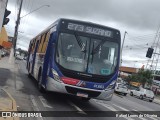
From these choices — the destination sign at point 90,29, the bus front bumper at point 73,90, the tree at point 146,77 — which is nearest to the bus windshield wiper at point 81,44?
the destination sign at point 90,29

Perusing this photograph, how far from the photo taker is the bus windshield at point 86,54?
1395 centimetres

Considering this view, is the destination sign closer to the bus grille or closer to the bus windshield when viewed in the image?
the bus windshield

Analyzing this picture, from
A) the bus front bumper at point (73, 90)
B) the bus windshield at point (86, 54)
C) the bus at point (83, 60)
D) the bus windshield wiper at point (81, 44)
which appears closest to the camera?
the bus front bumper at point (73, 90)

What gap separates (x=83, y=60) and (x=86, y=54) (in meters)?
0.27

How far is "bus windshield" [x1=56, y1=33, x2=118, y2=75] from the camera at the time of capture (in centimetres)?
1395

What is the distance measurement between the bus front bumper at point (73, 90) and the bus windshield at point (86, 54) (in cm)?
68

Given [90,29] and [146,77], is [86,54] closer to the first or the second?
[90,29]

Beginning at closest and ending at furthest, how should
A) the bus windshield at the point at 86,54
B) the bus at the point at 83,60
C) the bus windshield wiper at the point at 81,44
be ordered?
the bus at the point at 83,60
the bus windshield at the point at 86,54
the bus windshield wiper at the point at 81,44

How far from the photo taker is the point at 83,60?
14.0 meters

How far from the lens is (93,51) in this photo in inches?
560

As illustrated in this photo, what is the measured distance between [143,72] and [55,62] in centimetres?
6502

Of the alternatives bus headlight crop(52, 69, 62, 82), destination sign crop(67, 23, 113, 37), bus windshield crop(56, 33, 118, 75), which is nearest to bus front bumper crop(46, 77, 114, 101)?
bus headlight crop(52, 69, 62, 82)

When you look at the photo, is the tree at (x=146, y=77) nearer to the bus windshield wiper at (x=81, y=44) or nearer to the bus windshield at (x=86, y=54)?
the bus windshield at (x=86, y=54)

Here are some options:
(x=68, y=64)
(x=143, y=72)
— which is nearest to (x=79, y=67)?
(x=68, y=64)
